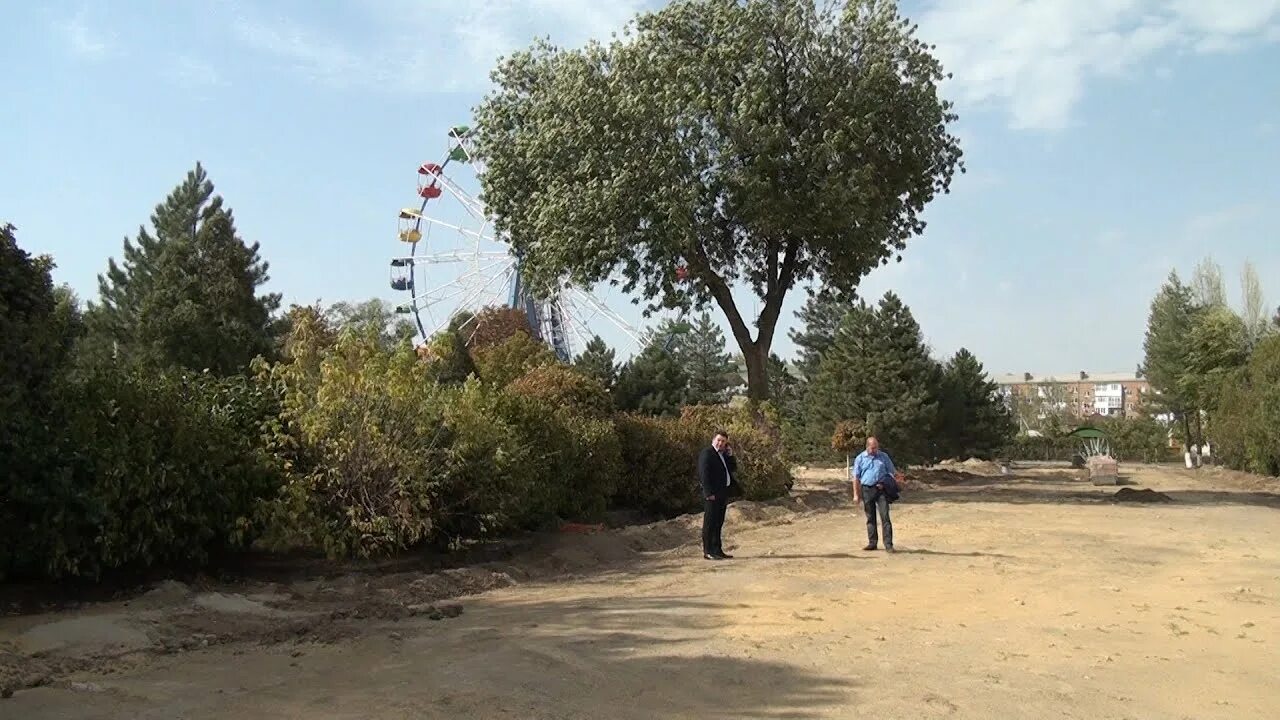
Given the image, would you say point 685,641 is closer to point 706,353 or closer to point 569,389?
point 569,389

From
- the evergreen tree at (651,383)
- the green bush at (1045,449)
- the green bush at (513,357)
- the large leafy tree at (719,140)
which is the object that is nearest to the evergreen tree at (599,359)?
the evergreen tree at (651,383)

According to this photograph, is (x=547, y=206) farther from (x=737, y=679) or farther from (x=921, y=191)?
(x=737, y=679)

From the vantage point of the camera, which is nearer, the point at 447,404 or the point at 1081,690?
the point at 1081,690

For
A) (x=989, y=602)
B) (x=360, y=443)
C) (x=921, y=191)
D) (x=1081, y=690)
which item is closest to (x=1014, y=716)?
(x=1081, y=690)

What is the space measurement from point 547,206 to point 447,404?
12.2 metres

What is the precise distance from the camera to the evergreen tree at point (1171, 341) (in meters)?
69.3

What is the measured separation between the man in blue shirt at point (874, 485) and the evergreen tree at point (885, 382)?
34.0m

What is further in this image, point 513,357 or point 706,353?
point 706,353

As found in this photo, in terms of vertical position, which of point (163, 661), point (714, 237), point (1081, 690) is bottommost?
point (1081, 690)

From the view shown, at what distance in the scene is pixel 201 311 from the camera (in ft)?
123

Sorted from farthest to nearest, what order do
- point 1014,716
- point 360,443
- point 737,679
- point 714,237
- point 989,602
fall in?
point 714,237 → point 360,443 → point 989,602 → point 737,679 → point 1014,716

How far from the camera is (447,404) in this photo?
1342 centimetres

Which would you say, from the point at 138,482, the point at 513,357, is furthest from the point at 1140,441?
the point at 138,482

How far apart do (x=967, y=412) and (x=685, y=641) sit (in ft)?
176
